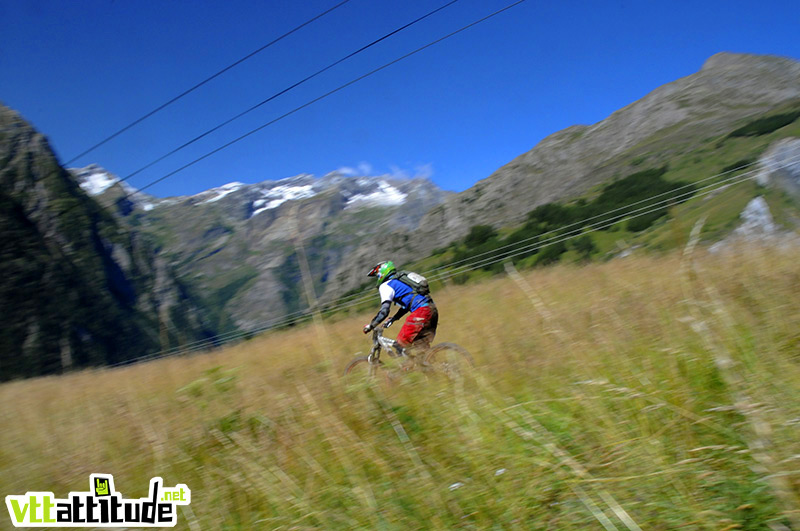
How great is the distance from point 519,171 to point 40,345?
302 ft

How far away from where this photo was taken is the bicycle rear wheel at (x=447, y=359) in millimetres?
4508

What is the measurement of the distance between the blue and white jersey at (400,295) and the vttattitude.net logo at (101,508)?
152 inches

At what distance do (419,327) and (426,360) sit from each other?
3.94ft

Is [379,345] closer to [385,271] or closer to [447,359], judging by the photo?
[385,271]

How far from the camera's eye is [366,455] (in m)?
2.88

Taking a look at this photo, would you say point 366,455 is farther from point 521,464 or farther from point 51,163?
point 51,163

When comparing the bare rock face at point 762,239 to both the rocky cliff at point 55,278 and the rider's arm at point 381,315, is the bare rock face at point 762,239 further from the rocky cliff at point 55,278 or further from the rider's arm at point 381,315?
the rocky cliff at point 55,278

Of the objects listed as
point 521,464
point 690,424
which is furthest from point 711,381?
point 521,464

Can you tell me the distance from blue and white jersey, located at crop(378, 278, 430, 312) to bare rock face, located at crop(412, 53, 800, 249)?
51291 millimetres

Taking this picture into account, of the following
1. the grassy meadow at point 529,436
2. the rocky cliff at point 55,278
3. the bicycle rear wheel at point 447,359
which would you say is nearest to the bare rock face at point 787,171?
the grassy meadow at point 529,436

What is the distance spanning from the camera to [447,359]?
527cm

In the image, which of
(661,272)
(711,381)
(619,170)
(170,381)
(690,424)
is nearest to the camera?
(690,424)

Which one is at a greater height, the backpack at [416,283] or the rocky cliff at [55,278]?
the rocky cliff at [55,278]

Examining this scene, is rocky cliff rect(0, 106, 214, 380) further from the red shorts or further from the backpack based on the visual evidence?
the red shorts
